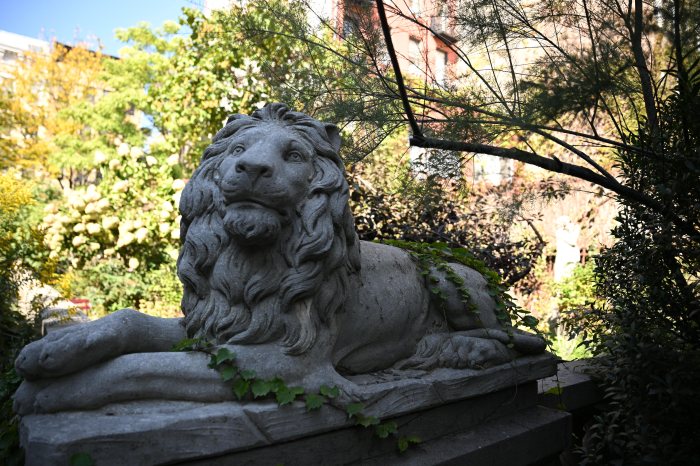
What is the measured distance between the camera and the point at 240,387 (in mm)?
1939

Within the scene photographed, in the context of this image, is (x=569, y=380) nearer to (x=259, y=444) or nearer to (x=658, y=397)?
(x=658, y=397)

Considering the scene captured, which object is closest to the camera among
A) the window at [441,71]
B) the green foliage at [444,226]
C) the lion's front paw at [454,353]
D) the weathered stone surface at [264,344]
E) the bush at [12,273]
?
the weathered stone surface at [264,344]

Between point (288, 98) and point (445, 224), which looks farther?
point (445, 224)

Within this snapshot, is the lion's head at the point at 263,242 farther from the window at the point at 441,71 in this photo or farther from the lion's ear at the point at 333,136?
the window at the point at 441,71

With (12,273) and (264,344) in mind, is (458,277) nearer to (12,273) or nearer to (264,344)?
(264,344)

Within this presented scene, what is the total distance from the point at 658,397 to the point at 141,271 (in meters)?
6.02

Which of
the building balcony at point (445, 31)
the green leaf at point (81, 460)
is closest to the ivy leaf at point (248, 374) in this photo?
the green leaf at point (81, 460)

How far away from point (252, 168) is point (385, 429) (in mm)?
1107

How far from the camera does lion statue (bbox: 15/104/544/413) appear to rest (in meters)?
1.82

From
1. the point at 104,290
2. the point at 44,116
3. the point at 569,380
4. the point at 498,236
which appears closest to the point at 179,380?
the point at 569,380

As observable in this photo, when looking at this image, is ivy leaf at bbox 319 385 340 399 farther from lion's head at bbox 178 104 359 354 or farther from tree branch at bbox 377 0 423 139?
tree branch at bbox 377 0 423 139

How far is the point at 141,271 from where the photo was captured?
23.8 feet

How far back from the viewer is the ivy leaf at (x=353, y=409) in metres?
2.10

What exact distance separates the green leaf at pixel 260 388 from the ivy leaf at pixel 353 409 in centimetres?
32
